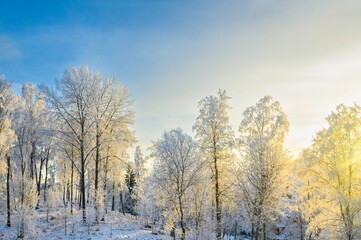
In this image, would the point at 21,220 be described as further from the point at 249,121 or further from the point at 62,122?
the point at 249,121

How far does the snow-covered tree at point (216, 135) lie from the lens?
24.2 meters

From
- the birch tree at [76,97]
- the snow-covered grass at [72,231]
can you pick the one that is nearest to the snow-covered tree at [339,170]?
the snow-covered grass at [72,231]

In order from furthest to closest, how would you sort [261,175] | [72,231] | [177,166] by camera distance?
[177,166], [72,231], [261,175]

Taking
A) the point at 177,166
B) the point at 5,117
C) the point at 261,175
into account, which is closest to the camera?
the point at 261,175

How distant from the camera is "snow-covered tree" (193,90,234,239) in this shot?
2416 centimetres

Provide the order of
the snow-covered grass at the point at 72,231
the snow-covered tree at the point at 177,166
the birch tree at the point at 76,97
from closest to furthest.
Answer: the snow-covered grass at the point at 72,231 → the snow-covered tree at the point at 177,166 → the birch tree at the point at 76,97

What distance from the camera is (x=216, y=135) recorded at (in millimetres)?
24219

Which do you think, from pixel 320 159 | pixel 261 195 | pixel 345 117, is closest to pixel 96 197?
pixel 261 195

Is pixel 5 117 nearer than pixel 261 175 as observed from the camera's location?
No

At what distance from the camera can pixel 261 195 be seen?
1866 cm

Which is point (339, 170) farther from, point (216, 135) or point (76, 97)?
point (76, 97)

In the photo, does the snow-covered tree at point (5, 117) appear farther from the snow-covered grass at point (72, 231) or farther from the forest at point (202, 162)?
the snow-covered grass at point (72, 231)

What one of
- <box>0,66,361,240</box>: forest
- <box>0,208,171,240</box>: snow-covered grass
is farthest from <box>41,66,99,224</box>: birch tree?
<box>0,208,171,240</box>: snow-covered grass

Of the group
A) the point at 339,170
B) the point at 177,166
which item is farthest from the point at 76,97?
the point at 339,170
